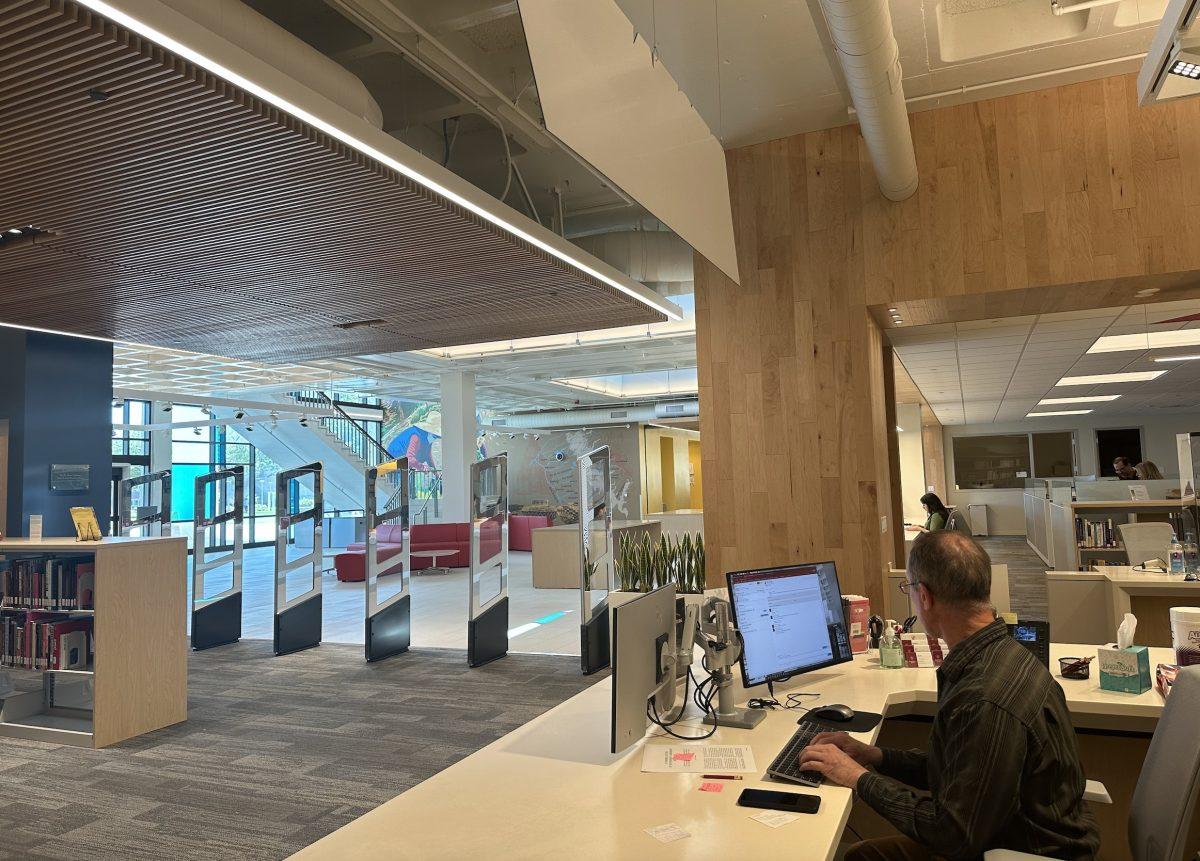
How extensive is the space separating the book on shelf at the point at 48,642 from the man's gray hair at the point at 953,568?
5.11m

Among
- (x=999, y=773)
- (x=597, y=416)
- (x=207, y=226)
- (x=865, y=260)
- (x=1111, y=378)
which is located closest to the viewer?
(x=999, y=773)

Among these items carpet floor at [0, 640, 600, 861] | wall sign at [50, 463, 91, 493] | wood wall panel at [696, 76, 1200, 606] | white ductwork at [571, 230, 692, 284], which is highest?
white ductwork at [571, 230, 692, 284]

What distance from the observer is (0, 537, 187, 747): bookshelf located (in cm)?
491

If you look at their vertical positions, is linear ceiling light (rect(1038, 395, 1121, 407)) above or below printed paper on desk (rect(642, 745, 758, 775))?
above

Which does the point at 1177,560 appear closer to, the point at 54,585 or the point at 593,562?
the point at 593,562

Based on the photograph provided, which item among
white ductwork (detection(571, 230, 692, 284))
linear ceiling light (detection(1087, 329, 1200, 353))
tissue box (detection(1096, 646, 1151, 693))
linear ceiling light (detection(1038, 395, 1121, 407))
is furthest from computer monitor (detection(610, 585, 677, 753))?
linear ceiling light (detection(1038, 395, 1121, 407))

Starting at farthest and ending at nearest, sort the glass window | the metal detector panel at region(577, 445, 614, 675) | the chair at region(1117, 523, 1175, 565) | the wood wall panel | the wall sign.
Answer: the glass window
the wall sign
the metal detector panel at region(577, 445, 614, 675)
the chair at region(1117, 523, 1175, 565)
the wood wall panel

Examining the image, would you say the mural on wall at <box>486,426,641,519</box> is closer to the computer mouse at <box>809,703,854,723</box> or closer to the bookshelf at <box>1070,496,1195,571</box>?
the bookshelf at <box>1070,496,1195,571</box>

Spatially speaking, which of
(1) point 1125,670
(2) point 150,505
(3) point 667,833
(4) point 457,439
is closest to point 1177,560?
(1) point 1125,670

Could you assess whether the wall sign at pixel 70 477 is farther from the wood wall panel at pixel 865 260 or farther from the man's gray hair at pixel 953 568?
the man's gray hair at pixel 953 568

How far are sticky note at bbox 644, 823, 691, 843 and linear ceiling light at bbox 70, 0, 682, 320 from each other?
9.15 ft

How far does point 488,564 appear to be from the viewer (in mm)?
6965

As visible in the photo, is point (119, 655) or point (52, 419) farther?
point (52, 419)

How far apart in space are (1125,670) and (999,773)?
1.33 meters
